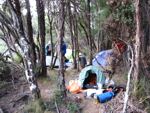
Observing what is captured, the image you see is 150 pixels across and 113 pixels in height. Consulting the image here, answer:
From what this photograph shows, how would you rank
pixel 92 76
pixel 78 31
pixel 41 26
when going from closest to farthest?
pixel 92 76, pixel 41 26, pixel 78 31

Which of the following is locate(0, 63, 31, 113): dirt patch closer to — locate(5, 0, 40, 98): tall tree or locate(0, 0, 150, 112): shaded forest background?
locate(0, 0, 150, 112): shaded forest background

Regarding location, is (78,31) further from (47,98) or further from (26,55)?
(26,55)

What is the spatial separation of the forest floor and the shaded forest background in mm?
355

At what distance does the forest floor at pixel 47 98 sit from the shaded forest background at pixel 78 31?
355 mm

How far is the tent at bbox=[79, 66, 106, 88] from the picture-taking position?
8195 millimetres

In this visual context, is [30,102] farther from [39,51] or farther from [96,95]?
[39,51]

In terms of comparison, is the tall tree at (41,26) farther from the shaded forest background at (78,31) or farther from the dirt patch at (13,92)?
the dirt patch at (13,92)

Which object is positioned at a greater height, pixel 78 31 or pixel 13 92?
pixel 78 31

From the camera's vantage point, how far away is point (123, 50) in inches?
353

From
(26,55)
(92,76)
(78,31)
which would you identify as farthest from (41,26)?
Answer: (78,31)

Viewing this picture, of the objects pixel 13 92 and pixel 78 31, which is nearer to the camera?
pixel 13 92

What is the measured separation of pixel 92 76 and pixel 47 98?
1.96m

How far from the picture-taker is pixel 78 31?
38.9 ft

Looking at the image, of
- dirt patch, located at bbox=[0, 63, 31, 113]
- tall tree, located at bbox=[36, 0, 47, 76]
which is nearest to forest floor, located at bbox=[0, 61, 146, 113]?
dirt patch, located at bbox=[0, 63, 31, 113]
